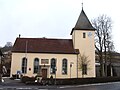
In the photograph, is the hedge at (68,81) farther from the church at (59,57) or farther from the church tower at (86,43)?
the church at (59,57)

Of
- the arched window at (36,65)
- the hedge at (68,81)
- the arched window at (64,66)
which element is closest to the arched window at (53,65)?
the arched window at (64,66)

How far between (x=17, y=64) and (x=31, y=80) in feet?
48.0

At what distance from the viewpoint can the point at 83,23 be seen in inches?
2250

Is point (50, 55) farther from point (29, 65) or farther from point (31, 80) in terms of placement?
point (31, 80)

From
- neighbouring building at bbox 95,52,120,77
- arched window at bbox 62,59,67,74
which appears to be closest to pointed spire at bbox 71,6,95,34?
neighbouring building at bbox 95,52,120,77

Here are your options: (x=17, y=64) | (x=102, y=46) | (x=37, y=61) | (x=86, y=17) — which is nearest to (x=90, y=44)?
(x=102, y=46)

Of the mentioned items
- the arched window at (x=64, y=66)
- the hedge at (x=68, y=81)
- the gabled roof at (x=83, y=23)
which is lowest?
the hedge at (x=68, y=81)

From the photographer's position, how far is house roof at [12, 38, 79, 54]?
54250 millimetres

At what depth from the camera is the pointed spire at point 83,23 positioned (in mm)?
55994

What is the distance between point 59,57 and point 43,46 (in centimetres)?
474

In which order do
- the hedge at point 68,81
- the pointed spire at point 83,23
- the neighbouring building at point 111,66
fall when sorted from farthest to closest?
the neighbouring building at point 111,66, the pointed spire at point 83,23, the hedge at point 68,81

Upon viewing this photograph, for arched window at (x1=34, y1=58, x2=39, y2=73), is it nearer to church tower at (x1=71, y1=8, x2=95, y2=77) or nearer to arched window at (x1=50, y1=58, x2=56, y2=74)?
arched window at (x1=50, y1=58, x2=56, y2=74)

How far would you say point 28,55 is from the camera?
53.8m

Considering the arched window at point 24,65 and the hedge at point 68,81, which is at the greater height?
the arched window at point 24,65
